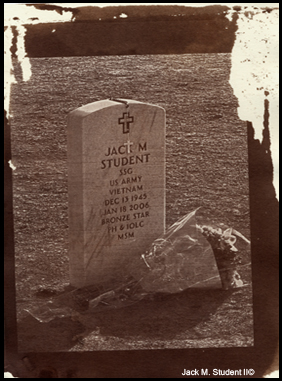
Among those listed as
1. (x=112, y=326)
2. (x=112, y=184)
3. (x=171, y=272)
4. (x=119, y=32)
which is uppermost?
(x=119, y=32)

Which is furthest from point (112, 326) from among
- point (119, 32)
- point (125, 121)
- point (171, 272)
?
point (119, 32)

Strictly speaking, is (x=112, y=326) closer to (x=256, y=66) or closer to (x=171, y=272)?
(x=171, y=272)

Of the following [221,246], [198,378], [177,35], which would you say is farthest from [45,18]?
[198,378]

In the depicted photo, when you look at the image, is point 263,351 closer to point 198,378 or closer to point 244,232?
point 198,378

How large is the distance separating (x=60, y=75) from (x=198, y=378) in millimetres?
2037

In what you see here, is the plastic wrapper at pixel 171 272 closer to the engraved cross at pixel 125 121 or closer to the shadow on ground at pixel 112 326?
the shadow on ground at pixel 112 326

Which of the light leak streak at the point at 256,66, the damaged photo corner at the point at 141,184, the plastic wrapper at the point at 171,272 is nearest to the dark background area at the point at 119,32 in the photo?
the damaged photo corner at the point at 141,184

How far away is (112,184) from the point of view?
3.16m

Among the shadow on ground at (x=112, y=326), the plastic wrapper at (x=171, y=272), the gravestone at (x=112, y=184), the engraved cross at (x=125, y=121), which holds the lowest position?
the shadow on ground at (x=112, y=326)

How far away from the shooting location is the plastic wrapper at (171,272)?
3180 millimetres

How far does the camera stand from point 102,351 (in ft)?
10.4

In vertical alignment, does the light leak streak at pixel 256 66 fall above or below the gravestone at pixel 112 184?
above

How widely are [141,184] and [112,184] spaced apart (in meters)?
0.18
